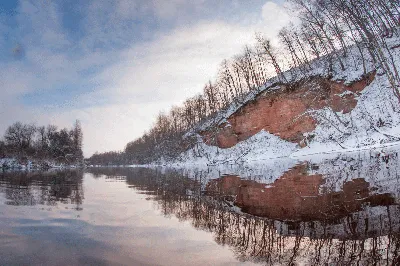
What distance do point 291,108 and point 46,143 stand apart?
95.9m

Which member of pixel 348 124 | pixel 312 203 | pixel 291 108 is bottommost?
pixel 312 203

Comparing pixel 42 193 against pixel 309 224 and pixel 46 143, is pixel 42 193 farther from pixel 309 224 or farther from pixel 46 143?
pixel 46 143

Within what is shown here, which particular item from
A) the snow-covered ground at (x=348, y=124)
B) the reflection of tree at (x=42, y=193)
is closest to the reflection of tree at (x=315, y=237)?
the reflection of tree at (x=42, y=193)

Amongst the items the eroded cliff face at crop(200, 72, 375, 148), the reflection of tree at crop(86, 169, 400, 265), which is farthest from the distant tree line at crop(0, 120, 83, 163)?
the reflection of tree at crop(86, 169, 400, 265)

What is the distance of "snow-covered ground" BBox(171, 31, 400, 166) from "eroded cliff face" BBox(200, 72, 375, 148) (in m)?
0.84

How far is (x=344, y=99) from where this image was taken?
34.3 metres

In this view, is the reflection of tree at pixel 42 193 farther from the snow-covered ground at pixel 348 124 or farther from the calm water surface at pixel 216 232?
the snow-covered ground at pixel 348 124

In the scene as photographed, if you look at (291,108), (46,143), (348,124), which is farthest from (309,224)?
(46,143)

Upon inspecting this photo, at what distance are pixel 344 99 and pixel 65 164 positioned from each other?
90.4 meters

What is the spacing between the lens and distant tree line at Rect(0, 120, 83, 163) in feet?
281

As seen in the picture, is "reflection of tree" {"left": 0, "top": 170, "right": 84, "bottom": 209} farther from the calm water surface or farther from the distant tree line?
the distant tree line

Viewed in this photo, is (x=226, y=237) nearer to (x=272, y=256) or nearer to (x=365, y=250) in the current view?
(x=272, y=256)

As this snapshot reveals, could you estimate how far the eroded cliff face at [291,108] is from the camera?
34719mm

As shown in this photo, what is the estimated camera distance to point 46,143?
102 meters
